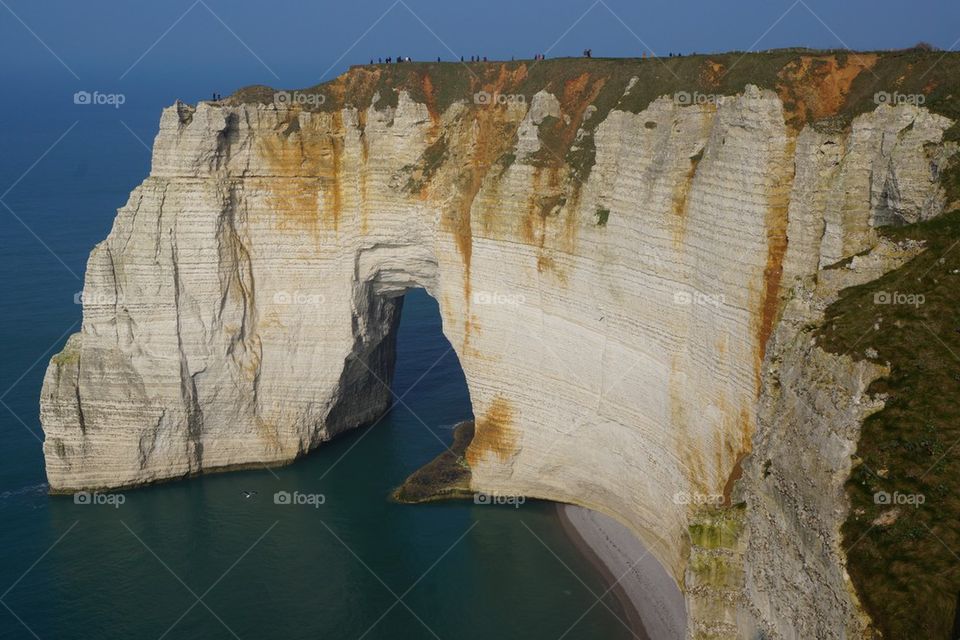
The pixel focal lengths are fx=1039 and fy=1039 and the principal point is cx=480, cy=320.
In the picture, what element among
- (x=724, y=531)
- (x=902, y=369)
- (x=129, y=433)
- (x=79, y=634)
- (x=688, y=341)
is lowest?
(x=79, y=634)

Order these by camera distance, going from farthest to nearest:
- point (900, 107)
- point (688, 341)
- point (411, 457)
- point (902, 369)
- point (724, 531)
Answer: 1. point (411, 457)
2. point (688, 341)
3. point (900, 107)
4. point (724, 531)
5. point (902, 369)

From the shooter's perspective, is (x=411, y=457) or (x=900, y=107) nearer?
(x=900, y=107)

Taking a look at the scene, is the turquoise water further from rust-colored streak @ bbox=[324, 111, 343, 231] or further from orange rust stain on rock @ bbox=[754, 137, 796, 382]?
orange rust stain on rock @ bbox=[754, 137, 796, 382]

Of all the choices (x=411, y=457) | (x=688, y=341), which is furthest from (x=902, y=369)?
(x=411, y=457)

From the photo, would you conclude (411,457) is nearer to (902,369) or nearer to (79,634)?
(79,634)

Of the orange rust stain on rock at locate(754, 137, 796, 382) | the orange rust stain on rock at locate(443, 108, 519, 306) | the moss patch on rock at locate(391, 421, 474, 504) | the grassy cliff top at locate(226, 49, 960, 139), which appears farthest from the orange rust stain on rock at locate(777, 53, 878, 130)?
the moss patch on rock at locate(391, 421, 474, 504)
